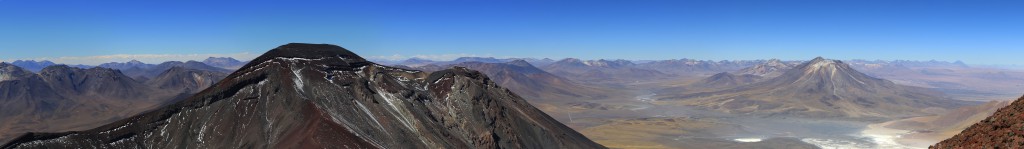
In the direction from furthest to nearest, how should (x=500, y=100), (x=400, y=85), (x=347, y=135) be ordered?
(x=500, y=100) < (x=400, y=85) < (x=347, y=135)

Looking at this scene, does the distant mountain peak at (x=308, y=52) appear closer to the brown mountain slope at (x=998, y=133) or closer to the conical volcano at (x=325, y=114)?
the conical volcano at (x=325, y=114)

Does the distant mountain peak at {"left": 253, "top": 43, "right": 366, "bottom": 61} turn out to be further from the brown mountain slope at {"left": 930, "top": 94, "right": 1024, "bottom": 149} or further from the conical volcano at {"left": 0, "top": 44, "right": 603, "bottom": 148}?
the brown mountain slope at {"left": 930, "top": 94, "right": 1024, "bottom": 149}

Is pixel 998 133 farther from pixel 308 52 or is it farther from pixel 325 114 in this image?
pixel 308 52

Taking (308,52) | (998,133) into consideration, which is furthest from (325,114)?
(998,133)

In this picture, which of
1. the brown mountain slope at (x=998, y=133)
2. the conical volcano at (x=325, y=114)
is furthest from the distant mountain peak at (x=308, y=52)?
the brown mountain slope at (x=998, y=133)

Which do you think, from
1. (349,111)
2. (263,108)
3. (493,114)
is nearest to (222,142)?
(263,108)

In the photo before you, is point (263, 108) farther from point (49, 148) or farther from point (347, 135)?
point (49, 148)
